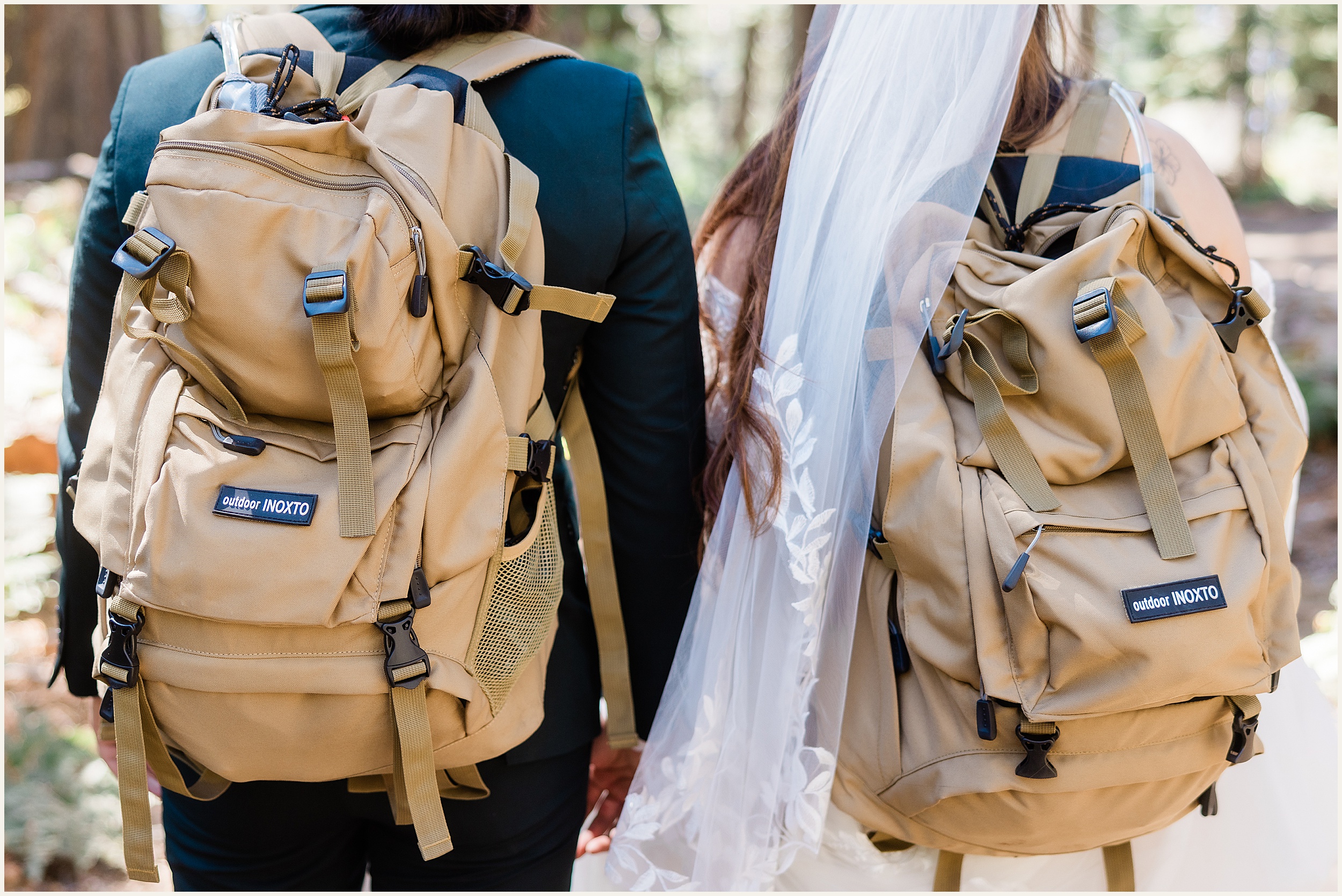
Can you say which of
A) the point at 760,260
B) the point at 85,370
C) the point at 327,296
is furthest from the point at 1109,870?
the point at 85,370

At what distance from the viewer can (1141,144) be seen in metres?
1.59

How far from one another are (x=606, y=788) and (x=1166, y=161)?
1678mm

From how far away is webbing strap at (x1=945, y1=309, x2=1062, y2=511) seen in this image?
1.37 m

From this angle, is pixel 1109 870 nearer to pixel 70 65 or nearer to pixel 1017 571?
pixel 1017 571

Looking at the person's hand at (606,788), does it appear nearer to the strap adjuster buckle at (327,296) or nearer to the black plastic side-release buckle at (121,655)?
the black plastic side-release buckle at (121,655)

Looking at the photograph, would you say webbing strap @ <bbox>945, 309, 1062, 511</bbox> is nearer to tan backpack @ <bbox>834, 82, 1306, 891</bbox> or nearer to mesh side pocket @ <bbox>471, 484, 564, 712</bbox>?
tan backpack @ <bbox>834, 82, 1306, 891</bbox>

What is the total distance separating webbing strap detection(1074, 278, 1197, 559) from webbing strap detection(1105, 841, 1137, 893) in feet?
2.31

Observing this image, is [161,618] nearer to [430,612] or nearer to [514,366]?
[430,612]

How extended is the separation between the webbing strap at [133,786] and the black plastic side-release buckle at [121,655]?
0.03m

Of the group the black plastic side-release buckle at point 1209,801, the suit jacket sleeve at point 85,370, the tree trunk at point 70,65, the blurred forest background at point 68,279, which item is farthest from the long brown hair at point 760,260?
the tree trunk at point 70,65

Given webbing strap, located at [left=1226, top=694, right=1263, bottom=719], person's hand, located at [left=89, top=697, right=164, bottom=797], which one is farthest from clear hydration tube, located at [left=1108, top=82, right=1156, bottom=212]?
person's hand, located at [left=89, top=697, right=164, bottom=797]

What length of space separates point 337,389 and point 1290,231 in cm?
1391

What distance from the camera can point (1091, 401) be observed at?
136 cm

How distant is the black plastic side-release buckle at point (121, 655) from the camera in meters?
1.18
